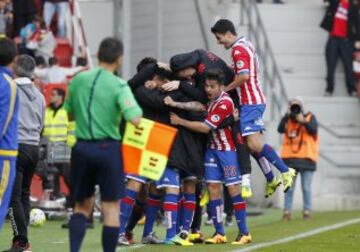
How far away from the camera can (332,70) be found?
2680cm

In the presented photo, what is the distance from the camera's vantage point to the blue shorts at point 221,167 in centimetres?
1498

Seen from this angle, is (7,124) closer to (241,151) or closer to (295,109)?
(241,151)

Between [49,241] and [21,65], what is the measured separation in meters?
2.75

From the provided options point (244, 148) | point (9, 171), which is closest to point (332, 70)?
point (244, 148)

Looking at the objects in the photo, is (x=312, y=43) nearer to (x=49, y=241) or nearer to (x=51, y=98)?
(x=51, y=98)

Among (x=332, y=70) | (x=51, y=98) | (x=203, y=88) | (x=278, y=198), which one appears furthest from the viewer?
(x=332, y=70)

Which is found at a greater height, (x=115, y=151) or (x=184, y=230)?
(x=115, y=151)

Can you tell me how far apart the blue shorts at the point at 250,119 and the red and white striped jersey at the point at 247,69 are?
6 cm

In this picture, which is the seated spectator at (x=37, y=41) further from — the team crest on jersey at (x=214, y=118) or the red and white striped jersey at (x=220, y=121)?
the team crest on jersey at (x=214, y=118)

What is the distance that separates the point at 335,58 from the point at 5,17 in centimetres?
644

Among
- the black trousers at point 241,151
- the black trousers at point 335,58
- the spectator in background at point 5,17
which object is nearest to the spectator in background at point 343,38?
the black trousers at point 335,58

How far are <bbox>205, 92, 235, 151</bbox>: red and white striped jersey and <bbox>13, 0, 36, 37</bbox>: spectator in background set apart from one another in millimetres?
12588

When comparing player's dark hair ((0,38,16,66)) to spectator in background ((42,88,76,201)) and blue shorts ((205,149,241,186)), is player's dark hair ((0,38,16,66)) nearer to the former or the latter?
blue shorts ((205,149,241,186))

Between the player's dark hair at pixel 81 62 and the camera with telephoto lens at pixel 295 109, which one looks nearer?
the camera with telephoto lens at pixel 295 109
